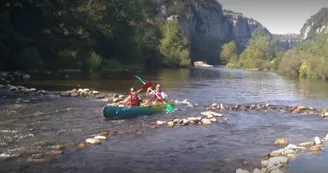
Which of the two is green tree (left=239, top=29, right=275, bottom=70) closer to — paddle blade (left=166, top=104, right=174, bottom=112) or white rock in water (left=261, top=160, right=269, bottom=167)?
paddle blade (left=166, top=104, right=174, bottom=112)

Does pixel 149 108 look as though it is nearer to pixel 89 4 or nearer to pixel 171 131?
pixel 171 131

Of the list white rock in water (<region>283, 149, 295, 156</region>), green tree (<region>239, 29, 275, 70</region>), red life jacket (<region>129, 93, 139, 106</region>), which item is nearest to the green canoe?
red life jacket (<region>129, 93, 139, 106</region>)

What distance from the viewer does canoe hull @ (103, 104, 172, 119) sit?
→ 2102 centimetres

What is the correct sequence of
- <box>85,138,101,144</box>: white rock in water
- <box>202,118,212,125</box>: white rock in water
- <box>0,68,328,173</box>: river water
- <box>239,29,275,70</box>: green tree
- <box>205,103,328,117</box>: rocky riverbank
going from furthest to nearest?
<box>239,29,275,70</box>: green tree
<box>205,103,328,117</box>: rocky riverbank
<box>202,118,212,125</box>: white rock in water
<box>85,138,101,144</box>: white rock in water
<box>0,68,328,173</box>: river water

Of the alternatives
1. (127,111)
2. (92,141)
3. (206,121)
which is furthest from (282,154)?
(127,111)

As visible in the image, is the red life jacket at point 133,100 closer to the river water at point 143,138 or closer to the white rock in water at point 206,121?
the river water at point 143,138

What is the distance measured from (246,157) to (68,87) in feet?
79.3

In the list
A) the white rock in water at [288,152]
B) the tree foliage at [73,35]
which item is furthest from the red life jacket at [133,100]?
the tree foliage at [73,35]

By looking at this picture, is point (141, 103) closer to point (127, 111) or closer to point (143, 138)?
point (127, 111)

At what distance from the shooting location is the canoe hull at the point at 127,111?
21016 millimetres

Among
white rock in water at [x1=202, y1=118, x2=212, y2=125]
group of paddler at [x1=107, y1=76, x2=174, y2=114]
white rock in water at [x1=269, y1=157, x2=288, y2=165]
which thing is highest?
group of paddler at [x1=107, y1=76, x2=174, y2=114]

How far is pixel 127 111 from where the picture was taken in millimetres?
21797

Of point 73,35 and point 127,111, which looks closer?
point 127,111

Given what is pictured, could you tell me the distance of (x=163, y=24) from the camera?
11619cm
